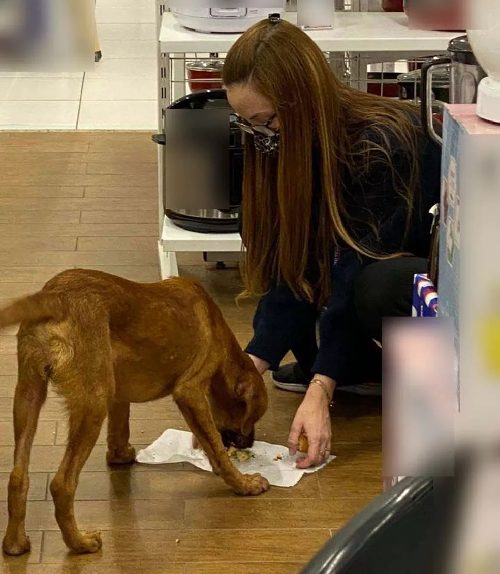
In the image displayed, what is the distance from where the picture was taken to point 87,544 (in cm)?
212

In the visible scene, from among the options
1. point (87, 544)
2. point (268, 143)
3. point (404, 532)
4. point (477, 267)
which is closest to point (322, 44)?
point (268, 143)

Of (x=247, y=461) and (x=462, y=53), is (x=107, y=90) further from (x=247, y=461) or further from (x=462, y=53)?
(x=462, y=53)

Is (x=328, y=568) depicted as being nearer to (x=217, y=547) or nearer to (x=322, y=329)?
(x=217, y=547)

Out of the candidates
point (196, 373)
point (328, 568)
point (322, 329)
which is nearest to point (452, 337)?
point (328, 568)

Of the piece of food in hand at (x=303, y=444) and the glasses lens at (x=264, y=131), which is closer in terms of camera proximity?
the glasses lens at (x=264, y=131)

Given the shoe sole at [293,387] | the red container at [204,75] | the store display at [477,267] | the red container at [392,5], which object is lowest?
the shoe sole at [293,387]

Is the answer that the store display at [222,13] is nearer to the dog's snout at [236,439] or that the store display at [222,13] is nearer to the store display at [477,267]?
the dog's snout at [236,439]

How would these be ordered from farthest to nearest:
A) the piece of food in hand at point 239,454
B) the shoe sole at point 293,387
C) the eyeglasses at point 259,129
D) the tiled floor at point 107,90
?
the tiled floor at point 107,90 → the shoe sole at point 293,387 → the piece of food in hand at point 239,454 → the eyeglasses at point 259,129

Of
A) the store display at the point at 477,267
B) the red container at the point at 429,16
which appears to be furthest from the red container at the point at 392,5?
the store display at the point at 477,267

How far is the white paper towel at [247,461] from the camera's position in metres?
2.41

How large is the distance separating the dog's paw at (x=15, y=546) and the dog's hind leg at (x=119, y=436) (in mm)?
345

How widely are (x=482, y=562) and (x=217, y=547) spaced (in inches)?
52.2

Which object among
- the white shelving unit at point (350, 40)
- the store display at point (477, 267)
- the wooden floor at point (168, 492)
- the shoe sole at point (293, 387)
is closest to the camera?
the store display at point (477, 267)

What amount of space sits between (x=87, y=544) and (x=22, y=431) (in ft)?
0.79
